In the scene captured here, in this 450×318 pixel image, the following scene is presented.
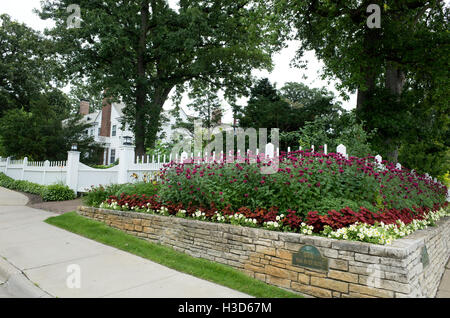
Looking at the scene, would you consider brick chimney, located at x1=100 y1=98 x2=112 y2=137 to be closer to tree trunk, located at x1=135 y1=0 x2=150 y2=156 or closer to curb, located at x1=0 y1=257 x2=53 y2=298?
tree trunk, located at x1=135 y1=0 x2=150 y2=156

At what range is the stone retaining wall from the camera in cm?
284

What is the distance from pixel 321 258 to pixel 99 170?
9.14m

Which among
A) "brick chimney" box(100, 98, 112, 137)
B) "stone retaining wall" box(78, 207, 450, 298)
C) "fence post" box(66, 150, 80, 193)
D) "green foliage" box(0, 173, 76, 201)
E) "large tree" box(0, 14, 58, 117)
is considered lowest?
"stone retaining wall" box(78, 207, 450, 298)

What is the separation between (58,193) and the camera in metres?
10.4

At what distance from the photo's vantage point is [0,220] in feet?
23.7

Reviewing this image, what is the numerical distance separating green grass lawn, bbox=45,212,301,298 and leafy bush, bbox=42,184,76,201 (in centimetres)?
443

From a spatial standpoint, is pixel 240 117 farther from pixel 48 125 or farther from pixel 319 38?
pixel 48 125

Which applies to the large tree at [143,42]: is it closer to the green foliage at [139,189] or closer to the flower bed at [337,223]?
the green foliage at [139,189]

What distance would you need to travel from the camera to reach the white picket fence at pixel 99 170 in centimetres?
616

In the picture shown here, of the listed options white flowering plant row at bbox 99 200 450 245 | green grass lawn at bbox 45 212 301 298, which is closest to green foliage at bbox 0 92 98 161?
green grass lawn at bbox 45 212 301 298

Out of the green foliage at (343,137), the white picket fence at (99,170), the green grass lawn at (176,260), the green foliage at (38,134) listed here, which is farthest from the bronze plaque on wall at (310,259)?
the green foliage at (38,134)
